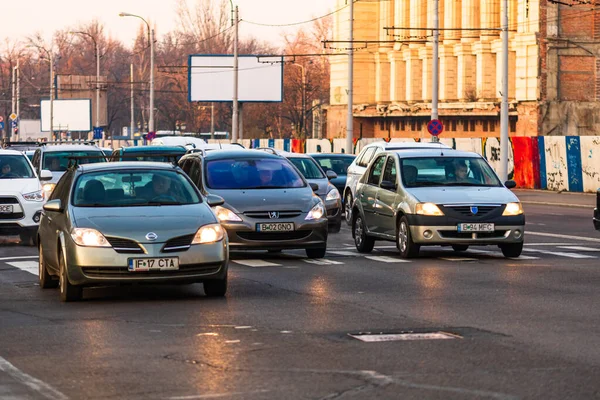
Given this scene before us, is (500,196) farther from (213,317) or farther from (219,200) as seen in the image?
(213,317)

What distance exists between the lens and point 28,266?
62.8 ft

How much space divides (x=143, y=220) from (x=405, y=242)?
6.55 metres

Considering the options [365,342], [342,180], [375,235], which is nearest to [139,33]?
[342,180]

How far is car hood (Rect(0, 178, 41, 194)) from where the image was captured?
24.2 m

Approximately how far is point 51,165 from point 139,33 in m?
131

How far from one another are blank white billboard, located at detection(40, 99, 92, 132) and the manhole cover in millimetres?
107445

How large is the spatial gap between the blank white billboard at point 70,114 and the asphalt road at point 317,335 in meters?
100

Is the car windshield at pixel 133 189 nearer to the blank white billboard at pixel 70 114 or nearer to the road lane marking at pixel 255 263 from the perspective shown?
the road lane marking at pixel 255 263

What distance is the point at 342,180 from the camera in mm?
33312

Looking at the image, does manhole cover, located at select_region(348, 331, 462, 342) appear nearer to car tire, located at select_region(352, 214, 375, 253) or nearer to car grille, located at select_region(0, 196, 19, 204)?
car tire, located at select_region(352, 214, 375, 253)

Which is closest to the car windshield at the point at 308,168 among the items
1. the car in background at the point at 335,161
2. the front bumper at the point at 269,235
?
the car in background at the point at 335,161

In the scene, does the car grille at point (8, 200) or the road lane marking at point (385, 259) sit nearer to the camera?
the road lane marking at point (385, 259)

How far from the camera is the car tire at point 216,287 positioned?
47.5ft

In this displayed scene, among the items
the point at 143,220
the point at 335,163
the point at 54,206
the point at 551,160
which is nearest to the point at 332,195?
the point at 335,163
